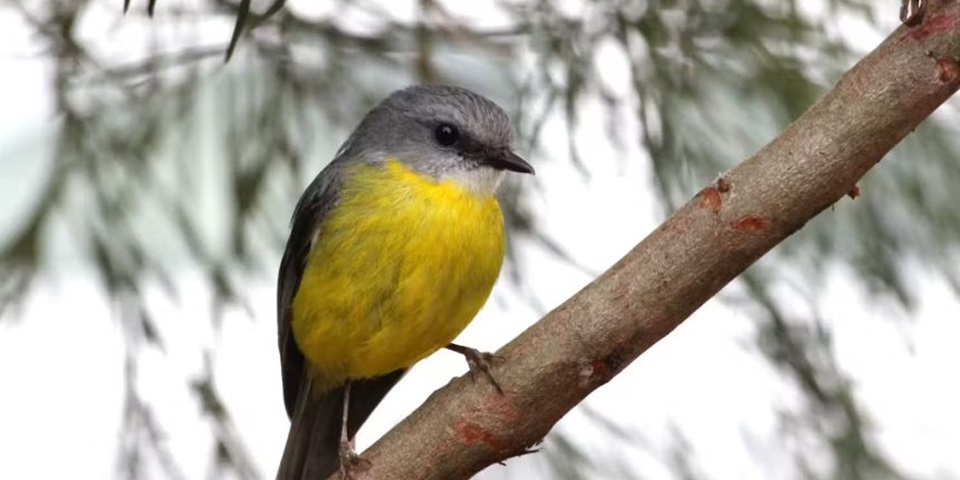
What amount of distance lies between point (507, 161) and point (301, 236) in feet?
1.25

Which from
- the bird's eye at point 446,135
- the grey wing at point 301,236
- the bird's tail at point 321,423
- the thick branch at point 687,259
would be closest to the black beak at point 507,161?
the bird's eye at point 446,135

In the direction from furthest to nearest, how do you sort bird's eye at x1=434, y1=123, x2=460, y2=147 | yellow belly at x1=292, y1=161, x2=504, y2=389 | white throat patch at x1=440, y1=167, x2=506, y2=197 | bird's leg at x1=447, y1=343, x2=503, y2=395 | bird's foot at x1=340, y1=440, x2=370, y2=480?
1. bird's eye at x1=434, y1=123, x2=460, y2=147
2. white throat patch at x1=440, y1=167, x2=506, y2=197
3. yellow belly at x1=292, y1=161, x2=504, y2=389
4. bird's foot at x1=340, y1=440, x2=370, y2=480
5. bird's leg at x1=447, y1=343, x2=503, y2=395

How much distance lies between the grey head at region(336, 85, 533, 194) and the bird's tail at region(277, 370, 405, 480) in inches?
14.4

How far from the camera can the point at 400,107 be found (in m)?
2.54

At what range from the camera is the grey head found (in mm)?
2461

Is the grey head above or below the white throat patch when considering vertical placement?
above

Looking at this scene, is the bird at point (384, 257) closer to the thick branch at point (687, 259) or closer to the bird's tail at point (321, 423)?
the bird's tail at point (321, 423)

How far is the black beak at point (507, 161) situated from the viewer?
2.35 m

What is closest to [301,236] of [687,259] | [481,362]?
[481,362]

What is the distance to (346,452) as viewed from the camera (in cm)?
231

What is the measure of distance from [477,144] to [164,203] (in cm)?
53

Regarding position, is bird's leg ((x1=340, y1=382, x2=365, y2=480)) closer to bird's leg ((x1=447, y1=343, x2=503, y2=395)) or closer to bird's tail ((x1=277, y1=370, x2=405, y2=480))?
bird's tail ((x1=277, y1=370, x2=405, y2=480))

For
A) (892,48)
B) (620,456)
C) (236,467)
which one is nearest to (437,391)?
(236,467)

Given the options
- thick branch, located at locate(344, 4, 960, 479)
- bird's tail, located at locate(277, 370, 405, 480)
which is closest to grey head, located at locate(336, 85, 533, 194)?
bird's tail, located at locate(277, 370, 405, 480)
